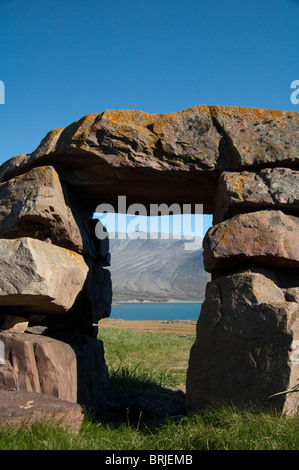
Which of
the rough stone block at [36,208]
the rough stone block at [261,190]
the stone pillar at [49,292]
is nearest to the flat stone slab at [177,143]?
the rough stone block at [261,190]

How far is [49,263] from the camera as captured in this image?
15.6 feet

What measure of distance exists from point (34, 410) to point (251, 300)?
239cm

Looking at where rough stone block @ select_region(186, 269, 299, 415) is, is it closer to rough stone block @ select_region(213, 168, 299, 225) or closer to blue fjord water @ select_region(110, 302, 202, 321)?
rough stone block @ select_region(213, 168, 299, 225)

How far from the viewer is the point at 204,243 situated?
196 inches

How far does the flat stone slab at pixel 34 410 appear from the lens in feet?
12.1

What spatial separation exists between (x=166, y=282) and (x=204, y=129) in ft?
617

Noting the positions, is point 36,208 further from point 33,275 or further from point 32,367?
point 32,367

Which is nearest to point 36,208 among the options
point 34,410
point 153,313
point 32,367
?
point 32,367

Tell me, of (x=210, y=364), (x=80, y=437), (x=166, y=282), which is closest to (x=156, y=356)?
(x=210, y=364)

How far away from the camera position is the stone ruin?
4.38 metres

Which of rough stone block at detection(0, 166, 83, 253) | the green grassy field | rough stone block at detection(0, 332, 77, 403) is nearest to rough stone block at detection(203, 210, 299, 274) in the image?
the green grassy field

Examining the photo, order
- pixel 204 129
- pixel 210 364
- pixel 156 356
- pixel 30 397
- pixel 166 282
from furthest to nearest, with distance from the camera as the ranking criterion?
pixel 166 282, pixel 156 356, pixel 204 129, pixel 210 364, pixel 30 397

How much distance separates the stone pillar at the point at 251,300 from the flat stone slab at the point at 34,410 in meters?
1.39
